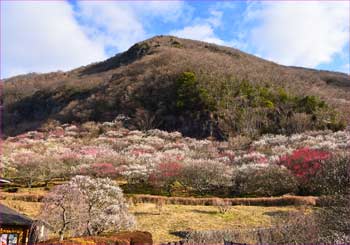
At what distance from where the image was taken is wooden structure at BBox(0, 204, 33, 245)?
1302cm

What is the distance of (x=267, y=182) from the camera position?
27.6 m

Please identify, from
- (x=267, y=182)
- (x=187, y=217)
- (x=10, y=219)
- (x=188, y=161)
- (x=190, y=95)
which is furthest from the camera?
(x=190, y=95)

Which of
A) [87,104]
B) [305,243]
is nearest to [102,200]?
[305,243]

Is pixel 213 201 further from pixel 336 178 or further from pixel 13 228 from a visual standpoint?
pixel 13 228

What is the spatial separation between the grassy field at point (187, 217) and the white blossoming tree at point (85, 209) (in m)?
1.78

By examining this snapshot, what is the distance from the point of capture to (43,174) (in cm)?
3119

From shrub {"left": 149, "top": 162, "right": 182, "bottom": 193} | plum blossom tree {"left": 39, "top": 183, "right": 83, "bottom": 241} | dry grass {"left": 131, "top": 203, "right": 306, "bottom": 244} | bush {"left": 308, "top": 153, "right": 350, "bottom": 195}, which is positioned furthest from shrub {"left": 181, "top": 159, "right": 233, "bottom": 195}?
plum blossom tree {"left": 39, "top": 183, "right": 83, "bottom": 241}

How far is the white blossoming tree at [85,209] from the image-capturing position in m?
16.3

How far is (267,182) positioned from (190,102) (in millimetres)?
27520

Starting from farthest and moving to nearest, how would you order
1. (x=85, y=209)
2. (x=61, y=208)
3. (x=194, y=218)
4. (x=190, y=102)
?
(x=190, y=102) < (x=194, y=218) < (x=85, y=209) < (x=61, y=208)

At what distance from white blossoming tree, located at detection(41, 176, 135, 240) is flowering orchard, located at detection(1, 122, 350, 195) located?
35.1 feet

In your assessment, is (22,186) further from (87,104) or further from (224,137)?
(87,104)

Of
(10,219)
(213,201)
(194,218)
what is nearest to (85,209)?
(10,219)

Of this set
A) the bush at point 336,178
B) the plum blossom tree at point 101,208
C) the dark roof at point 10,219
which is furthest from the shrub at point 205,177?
the dark roof at point 10,219
